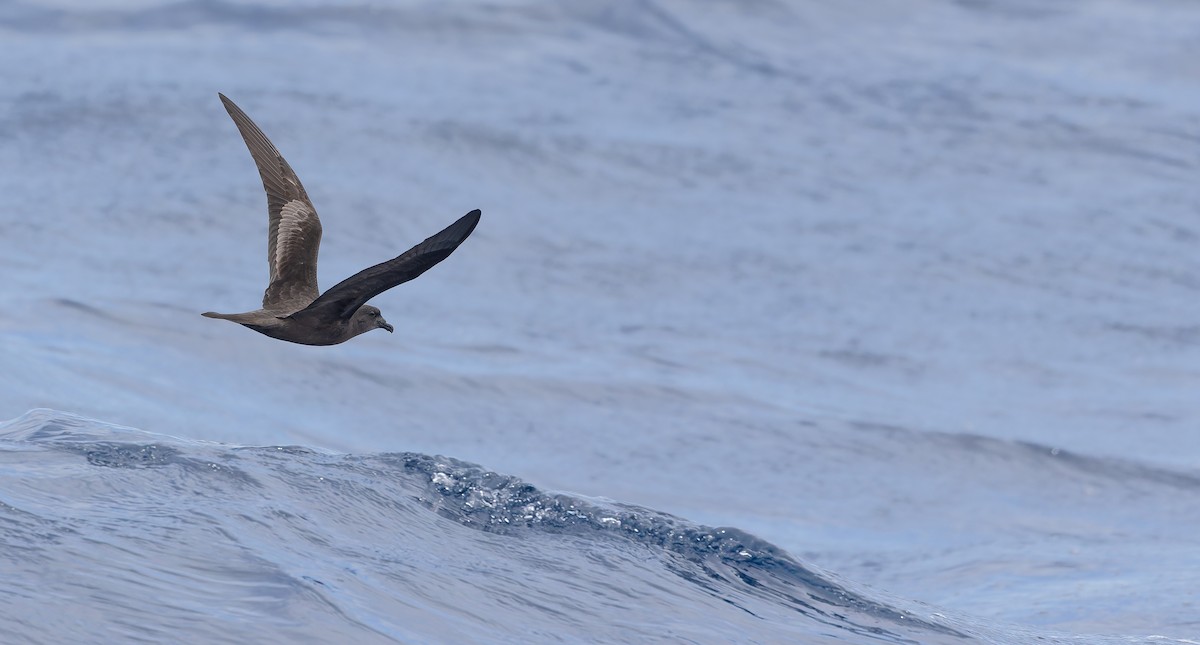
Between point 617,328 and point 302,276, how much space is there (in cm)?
624

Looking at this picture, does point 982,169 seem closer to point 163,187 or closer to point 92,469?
point 163,187

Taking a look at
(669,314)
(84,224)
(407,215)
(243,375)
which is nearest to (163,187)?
(84,224)

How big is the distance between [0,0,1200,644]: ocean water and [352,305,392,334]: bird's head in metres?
0.74

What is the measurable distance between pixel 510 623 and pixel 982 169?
1164 centimetres

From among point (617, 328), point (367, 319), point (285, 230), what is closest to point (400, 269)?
point (367, 319)

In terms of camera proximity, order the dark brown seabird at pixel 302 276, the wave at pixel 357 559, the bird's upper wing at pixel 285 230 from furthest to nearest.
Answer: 1. the bird's upper wing at pixel 285 230
2. the dark brown seabird at pixel 302 276
3. the wave at pixel 357 559

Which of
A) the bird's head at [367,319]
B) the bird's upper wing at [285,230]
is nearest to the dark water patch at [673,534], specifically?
the bird's head at [367,319]

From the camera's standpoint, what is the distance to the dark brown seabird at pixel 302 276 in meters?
6.17

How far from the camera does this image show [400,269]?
614 cm

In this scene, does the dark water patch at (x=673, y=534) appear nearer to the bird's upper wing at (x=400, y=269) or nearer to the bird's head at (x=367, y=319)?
the bird's head at (x=367, y=319)

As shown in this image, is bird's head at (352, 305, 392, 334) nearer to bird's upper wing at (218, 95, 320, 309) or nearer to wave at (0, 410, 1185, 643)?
bird's upper wing at (218, 95, 320, 309)

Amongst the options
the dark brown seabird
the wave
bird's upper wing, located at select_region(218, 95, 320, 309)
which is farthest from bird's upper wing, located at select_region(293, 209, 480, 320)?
the wave

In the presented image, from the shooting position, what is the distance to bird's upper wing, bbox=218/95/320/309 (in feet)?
25.3

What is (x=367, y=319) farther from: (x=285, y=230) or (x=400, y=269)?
(x=400, y=269)
